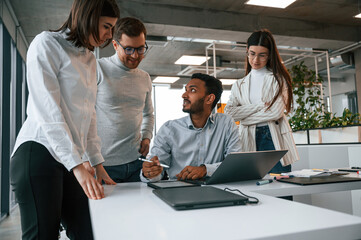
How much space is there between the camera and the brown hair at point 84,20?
1.21 meters

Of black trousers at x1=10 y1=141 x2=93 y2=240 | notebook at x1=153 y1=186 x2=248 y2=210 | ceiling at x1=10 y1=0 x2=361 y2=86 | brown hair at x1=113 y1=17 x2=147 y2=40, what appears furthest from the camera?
ceiling at x1=10 y1=0 x2=361 y2=86

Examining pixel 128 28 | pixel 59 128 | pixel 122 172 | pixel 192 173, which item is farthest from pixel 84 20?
pixel 122 172

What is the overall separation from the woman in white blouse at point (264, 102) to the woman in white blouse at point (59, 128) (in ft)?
3.55

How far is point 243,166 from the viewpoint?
1288 millimetres

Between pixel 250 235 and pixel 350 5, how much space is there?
655 cm

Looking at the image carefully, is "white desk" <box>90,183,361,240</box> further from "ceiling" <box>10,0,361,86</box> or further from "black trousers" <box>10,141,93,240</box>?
"ceiling" <box>10,0,361,86</box>

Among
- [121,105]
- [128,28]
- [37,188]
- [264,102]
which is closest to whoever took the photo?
[37,188]

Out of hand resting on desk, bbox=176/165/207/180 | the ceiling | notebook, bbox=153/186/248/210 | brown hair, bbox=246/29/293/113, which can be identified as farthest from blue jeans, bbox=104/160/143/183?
the ceiling

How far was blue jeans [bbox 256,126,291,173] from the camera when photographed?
1959 millimetres

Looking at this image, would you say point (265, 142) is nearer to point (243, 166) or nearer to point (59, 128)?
point (243, 166)

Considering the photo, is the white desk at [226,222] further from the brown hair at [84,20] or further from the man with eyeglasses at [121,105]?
the man with eyeglasses at [121,105]

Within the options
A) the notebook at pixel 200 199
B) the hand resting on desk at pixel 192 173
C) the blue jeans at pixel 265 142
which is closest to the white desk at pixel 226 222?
the notebook at pixel 200 199

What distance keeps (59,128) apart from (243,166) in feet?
2.45

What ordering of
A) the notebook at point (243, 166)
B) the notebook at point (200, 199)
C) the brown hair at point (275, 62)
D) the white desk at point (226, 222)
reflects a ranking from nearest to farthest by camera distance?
the white desk at point (226, 222) < the notebook at point (200, 199) < the notebook at point (243, 166) < the brown hair at point (275, 62)
